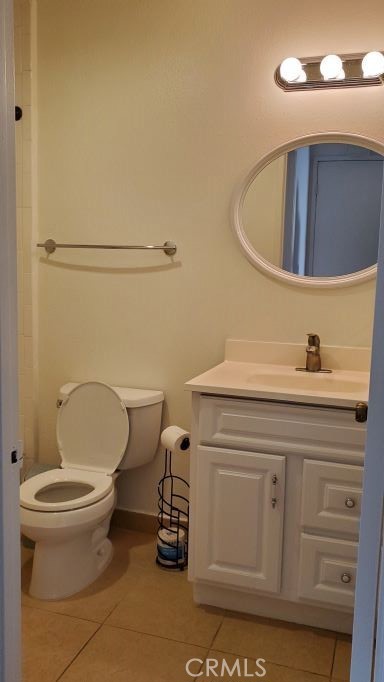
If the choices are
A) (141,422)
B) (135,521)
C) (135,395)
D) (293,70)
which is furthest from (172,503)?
(293,70)

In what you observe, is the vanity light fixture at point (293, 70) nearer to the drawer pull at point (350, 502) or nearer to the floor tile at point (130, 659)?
the drawer pull at point (350, 502)

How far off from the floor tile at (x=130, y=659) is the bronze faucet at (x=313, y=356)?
110 cm

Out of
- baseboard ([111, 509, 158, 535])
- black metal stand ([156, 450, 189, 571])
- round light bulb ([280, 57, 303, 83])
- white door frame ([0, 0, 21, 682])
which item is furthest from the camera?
baseboard ([111, 509, 158, 535])

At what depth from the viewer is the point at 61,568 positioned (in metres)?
2.21

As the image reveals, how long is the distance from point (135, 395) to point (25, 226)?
980 mm

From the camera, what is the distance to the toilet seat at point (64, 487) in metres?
2.13

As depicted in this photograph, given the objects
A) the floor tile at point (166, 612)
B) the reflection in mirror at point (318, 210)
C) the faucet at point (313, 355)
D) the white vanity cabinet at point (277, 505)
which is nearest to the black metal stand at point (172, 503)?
the floor tile at point (166, 612)

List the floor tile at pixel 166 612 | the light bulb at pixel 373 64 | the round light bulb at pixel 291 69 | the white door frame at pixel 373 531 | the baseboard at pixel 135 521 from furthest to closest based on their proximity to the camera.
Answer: the baseboard at pixel 135 521, the round light bulb at pixel 291 69, the light bulb at pixel 373 64, the floor tile at pixel 166 612, the white door frame at pixel 373 531

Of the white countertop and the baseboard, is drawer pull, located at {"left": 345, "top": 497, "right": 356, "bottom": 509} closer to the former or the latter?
the white countertop

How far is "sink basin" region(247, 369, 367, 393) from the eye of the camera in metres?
2.17

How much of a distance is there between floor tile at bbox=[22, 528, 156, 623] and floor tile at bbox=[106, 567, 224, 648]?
0.04 m

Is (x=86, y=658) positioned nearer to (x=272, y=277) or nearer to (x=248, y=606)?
(x=248, y=606)

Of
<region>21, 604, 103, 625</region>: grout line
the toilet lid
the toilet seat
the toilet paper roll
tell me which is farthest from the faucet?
<region>21, 604, 103, 625</region>: grout line

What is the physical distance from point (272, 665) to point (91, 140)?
224cm
